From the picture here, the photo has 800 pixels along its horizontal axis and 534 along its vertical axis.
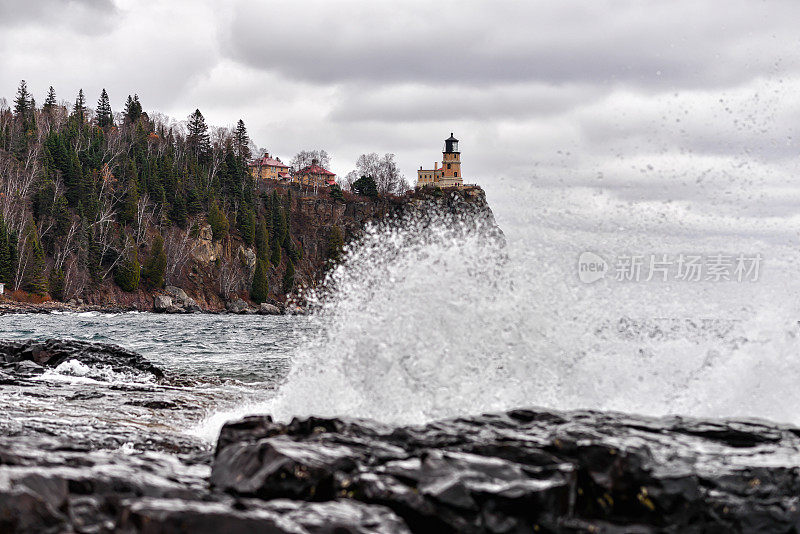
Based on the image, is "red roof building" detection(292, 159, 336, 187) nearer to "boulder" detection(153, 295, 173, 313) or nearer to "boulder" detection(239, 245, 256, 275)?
"boulder" detection(239, 245, 256, 275)

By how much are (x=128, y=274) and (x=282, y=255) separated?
32.6m

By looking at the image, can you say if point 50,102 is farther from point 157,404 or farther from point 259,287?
point 157,404

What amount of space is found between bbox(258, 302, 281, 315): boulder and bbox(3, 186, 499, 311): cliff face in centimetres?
204

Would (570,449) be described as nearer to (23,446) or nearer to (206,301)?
(23,446)

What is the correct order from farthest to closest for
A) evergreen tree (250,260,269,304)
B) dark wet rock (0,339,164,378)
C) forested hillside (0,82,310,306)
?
evergreen tree (250,260,269,304)
forested hillside (0,82,310,306)
dark wet rock (0,339,164,378)

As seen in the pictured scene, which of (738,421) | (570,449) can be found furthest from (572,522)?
(738,421)

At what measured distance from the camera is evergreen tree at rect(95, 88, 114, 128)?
366 ft

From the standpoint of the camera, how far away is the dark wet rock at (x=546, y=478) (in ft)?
15.5

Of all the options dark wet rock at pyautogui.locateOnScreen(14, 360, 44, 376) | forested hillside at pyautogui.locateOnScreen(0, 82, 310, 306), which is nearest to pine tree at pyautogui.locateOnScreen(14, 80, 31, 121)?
forested hillside at pyautogui.locateOnScreen(0, 82, 310, 306)

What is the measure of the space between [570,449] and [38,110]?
11682 cm

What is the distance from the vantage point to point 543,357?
9.41 m

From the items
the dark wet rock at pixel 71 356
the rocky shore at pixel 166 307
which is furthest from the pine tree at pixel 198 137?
the dark wet rock at pixel 71 356

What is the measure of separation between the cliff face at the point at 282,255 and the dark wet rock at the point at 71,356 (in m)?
42.0

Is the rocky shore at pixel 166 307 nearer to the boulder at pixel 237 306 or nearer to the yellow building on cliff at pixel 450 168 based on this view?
the boulder at pixel 237 306
